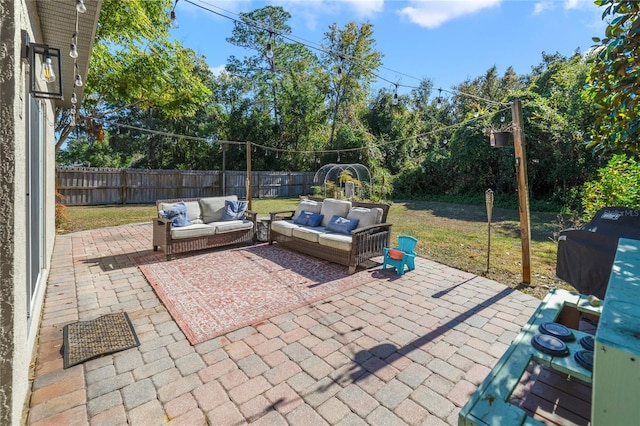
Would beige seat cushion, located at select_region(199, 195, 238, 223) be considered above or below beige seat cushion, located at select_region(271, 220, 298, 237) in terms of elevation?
above

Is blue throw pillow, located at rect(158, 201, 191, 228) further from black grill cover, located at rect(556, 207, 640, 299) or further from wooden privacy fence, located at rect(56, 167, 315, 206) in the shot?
wooden privacy fence, located at rect(56, 167, 315, 206)

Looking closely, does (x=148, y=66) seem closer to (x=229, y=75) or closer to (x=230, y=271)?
(x=230, y=271)

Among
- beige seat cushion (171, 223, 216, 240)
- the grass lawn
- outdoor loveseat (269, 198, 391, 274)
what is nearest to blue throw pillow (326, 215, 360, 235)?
outdoor loveseat (269, 198, 391, 274)

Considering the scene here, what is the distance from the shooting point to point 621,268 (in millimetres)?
1307

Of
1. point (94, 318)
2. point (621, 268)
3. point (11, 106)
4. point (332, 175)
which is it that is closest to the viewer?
point (621, 268)

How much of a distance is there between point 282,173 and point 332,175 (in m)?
3.06

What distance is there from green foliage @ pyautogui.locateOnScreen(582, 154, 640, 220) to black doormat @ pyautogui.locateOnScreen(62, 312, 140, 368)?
19.3 ft

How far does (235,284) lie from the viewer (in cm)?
399

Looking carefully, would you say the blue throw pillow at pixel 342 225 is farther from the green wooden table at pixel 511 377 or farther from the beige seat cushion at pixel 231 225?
the green wooden table at pixel 511 377

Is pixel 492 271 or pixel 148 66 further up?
pixel 148 66

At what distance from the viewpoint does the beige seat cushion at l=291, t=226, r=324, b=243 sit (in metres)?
5.03

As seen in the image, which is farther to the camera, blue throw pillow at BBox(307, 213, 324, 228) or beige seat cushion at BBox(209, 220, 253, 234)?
blue throw pillow at BBox(307, 213, 324, 228)

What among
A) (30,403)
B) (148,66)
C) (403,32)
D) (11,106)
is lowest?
(30,403)

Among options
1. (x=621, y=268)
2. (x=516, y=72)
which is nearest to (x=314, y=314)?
(x=621, y=268)
